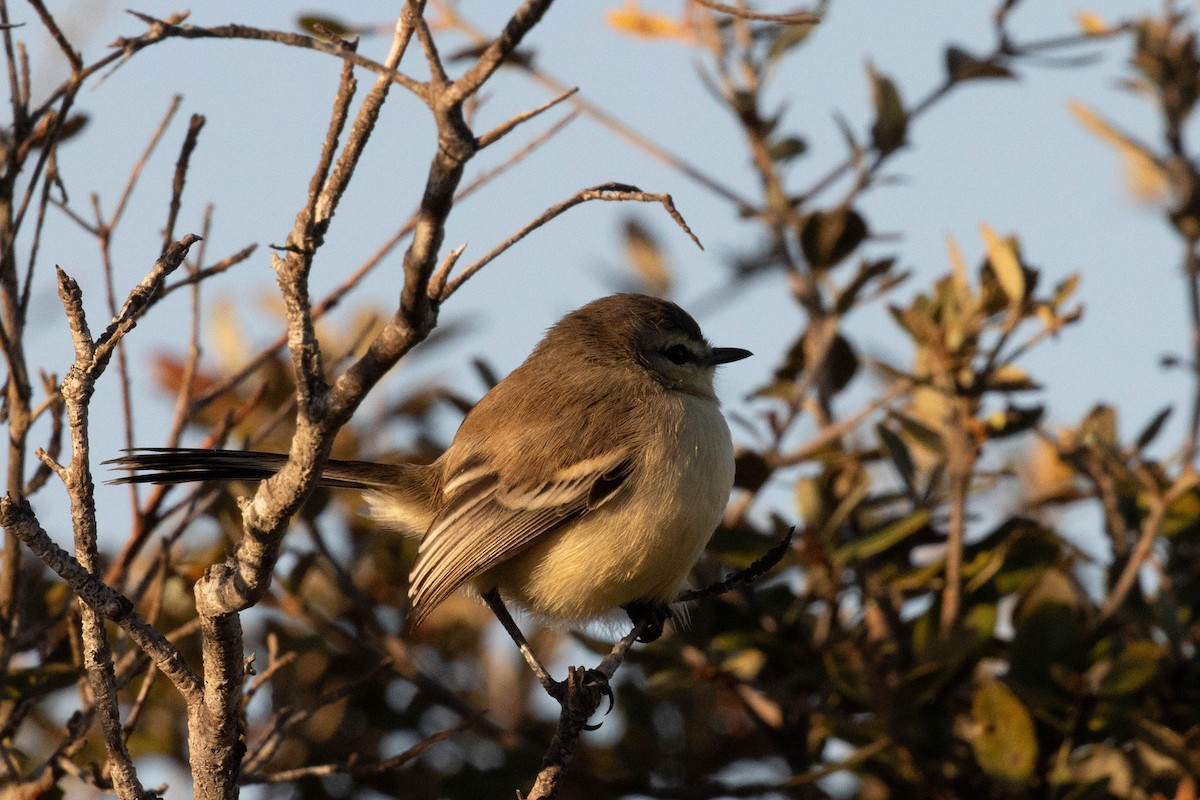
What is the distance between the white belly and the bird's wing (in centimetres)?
6

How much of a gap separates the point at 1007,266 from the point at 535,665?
190 centimetres

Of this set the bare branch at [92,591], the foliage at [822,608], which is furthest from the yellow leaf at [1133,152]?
the bare branch at [92,591]

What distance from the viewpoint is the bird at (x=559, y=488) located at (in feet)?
12.1

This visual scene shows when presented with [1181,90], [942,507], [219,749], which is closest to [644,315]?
[942,507]

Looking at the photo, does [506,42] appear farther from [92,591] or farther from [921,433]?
[921,433]

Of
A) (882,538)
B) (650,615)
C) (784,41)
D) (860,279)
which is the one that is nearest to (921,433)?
(882,538)

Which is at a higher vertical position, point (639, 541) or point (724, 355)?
point (724, 355)

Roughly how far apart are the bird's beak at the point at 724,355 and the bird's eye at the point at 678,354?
8 centimetres

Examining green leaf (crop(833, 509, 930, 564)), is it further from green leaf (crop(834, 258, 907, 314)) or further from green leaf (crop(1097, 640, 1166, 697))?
green leaf (crop(834, 258, 907, 314))

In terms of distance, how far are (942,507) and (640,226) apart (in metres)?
1.92

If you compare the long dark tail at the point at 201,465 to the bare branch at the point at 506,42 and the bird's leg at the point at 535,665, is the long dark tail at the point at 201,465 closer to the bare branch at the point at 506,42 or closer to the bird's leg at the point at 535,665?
the bird's leg at the point at 535,665

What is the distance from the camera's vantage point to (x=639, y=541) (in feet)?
12.0

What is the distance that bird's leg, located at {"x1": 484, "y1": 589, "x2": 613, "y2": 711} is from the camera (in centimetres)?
310

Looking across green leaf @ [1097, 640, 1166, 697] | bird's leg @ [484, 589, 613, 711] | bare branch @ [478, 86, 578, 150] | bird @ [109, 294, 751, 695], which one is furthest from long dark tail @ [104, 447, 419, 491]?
green leaf @ [1097, 640, 1166, 697]
